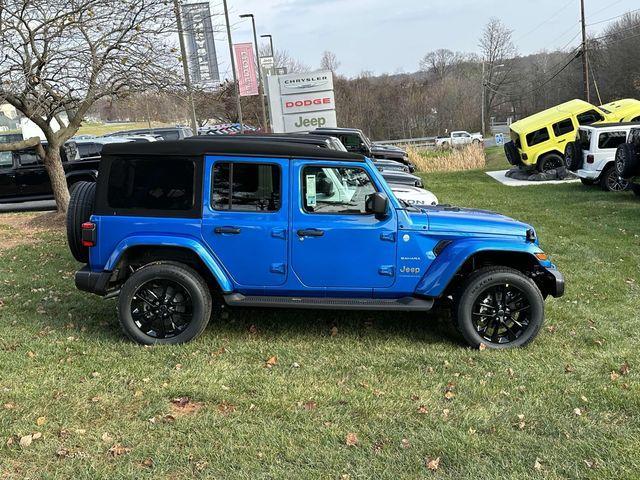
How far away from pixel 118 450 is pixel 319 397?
4.52ft

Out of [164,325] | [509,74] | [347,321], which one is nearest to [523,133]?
[347,321]

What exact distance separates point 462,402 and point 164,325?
2.61 metres

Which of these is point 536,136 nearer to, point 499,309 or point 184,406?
point 499,309

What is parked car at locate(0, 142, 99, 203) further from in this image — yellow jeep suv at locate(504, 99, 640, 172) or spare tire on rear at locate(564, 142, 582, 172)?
yellow jeep suv at locate(504, 99, 640, 172)

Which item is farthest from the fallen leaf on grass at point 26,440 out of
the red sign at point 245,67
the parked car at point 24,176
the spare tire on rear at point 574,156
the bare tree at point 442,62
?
the bare tree at point 442,62

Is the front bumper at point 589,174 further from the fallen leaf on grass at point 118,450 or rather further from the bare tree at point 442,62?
the bare tree at point 442,62

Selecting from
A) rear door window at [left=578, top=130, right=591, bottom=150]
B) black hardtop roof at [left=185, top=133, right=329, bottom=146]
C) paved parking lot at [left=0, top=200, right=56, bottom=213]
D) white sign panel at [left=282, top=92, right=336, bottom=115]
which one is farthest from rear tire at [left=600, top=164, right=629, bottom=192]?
paved parking lot at [left=0, top=200, right=56, bottom=213]

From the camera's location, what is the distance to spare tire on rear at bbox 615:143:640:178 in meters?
12.4

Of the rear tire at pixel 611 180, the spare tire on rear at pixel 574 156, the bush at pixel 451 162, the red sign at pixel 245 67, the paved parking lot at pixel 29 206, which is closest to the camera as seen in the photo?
the paved parking lot at pixel 29 206

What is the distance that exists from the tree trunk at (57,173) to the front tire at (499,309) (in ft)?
31.2

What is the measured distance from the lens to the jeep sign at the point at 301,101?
2455 cm

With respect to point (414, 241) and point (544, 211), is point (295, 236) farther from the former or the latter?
point (544, 211)

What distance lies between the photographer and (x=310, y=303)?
4910 millimetres

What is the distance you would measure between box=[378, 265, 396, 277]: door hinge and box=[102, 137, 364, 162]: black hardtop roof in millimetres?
939
